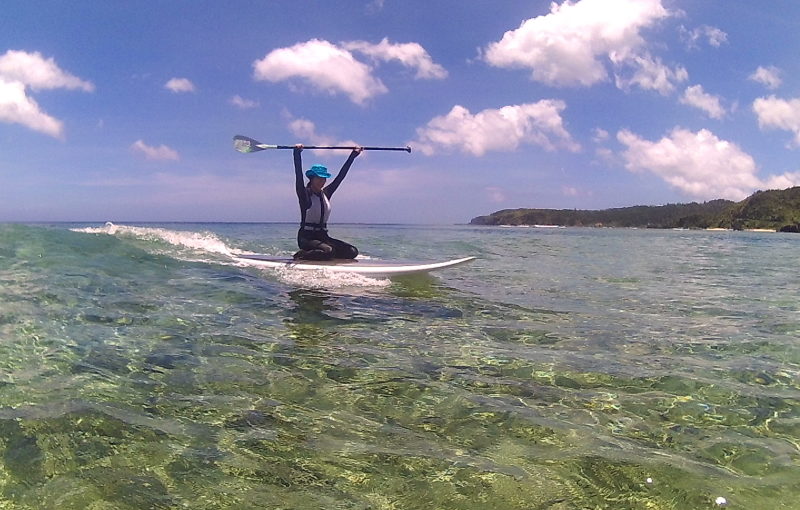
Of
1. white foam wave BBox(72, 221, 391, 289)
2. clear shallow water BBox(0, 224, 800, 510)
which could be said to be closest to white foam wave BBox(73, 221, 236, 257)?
white foam wave BBox(72, 221, 391, 289)

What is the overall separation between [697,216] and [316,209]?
148 m

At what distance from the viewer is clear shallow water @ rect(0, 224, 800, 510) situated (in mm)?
3150

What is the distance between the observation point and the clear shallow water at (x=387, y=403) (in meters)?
3.15

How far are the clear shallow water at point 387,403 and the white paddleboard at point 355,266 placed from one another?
3.03 meters

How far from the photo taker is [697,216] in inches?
5276

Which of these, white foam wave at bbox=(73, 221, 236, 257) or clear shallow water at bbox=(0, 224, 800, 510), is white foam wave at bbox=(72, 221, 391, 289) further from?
clear shallow water at bbox=(0, 224, 800, 510)

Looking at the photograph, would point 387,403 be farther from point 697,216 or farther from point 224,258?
point 697,216

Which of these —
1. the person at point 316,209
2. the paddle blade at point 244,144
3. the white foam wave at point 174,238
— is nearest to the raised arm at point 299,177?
the person at point 316,209

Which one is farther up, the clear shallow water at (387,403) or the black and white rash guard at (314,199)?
the black and white rash guard at (314,199)

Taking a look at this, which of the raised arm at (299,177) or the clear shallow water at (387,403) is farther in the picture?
the raised arm at (299,177)

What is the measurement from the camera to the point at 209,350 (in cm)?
594

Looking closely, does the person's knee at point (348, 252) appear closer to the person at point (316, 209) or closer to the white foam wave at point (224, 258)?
the person at point (316, 209)

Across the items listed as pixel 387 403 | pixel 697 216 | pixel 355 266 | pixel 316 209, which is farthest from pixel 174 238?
pixel 697 216

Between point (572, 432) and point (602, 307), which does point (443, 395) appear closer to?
point (572, 432)
